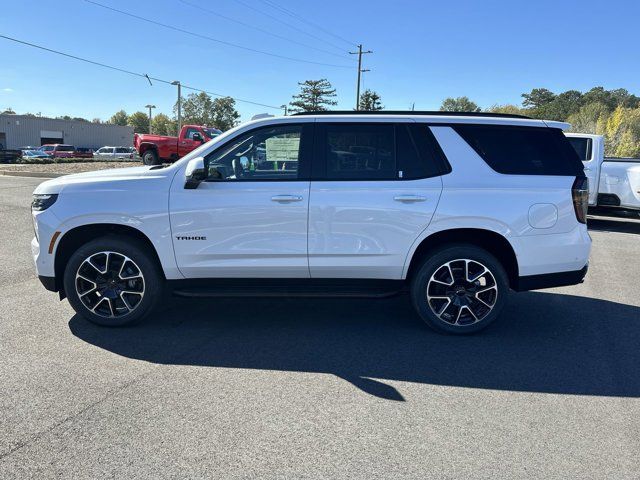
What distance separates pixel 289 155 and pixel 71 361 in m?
2.48

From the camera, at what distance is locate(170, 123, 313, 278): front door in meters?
4.36

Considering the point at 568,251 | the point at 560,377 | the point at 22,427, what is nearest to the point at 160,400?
the point at 22,427

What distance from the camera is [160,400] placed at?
3.33 meters

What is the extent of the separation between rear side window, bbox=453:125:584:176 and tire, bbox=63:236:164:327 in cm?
312

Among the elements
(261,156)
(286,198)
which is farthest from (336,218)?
(261,156)

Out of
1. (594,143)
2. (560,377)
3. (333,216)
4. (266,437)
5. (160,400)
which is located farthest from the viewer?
(594,143)

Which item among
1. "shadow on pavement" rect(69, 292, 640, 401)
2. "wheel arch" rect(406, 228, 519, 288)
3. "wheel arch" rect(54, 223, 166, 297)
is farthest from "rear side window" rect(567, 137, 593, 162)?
"wheel arch" rect(54, 223, 166, 297)

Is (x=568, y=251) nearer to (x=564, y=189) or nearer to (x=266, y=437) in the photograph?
(x=564, y=189)

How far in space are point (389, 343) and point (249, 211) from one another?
5.53 ft

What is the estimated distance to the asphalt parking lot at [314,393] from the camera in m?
2.71

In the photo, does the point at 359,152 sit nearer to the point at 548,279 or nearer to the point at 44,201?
the point at 548,279

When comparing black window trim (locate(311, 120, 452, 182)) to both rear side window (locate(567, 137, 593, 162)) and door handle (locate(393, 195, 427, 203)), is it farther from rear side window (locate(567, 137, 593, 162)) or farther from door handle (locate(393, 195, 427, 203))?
rear side window (locate(567, 137, 593, 162))

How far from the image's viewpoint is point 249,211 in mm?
4348

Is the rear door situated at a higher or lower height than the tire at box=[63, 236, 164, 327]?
higher
